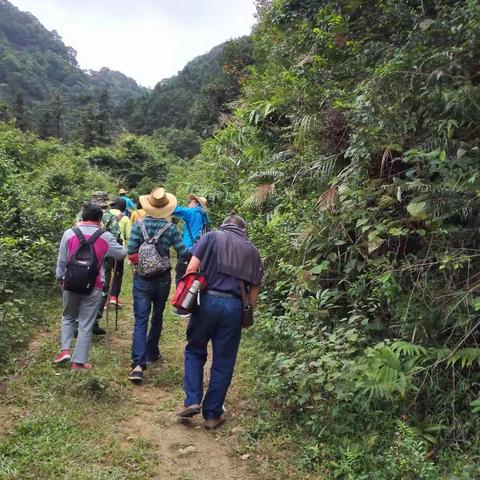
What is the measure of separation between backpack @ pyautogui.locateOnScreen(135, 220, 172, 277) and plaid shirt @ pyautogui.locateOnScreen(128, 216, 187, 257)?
6 cm

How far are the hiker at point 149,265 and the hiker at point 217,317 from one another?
3.34 feet

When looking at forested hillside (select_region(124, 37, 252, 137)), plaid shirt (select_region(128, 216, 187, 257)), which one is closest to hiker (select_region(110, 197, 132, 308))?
plaid shirt (select_region(128, 216, 187, 257))

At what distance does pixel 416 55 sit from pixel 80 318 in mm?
4402

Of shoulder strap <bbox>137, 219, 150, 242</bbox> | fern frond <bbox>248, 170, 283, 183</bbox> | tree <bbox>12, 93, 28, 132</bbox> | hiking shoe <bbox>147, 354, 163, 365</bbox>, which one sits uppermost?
tree <bbox>12, 93, 28, 132</bbox>

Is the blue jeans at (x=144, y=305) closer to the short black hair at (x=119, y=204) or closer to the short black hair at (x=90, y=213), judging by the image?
the short black hair at (x=90, y=213)

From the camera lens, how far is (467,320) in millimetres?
3561

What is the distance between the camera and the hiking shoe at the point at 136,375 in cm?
498

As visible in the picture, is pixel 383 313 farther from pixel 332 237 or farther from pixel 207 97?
pixel 207 97

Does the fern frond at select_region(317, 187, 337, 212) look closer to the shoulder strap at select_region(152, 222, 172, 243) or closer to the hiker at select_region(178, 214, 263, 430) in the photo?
the hiker at select_region(178, 214, 263, 430)

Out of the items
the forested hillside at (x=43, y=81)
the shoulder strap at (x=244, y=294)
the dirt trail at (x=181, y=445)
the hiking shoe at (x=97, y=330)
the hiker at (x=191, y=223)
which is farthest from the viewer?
the forested hillside at (x=43, y=81)

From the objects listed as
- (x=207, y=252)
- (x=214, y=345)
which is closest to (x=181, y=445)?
(x=214, y=345)

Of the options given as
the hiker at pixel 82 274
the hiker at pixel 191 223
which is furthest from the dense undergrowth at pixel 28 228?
the hiker at pixel 191 223

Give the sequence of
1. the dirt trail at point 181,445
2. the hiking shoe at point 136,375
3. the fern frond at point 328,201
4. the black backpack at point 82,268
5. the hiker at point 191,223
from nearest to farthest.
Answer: the dirt trail at point 181,445 → the black backpack at point 82,268 → the hiking shoe at point 136,375 → the fern frond at point 328,201 → the hiker at point 191,223

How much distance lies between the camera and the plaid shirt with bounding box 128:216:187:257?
528 centimetres
